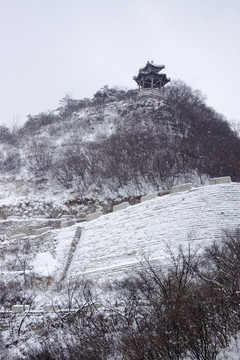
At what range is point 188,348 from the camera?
7.10 meters

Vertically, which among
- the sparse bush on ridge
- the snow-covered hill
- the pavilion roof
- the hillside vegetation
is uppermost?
the pavilion roof

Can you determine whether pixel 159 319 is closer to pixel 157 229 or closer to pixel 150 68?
pixel 157 229

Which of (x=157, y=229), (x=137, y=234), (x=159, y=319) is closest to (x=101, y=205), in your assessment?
(x=137, y=234)

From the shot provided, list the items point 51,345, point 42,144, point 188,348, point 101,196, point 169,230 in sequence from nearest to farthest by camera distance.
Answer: point 188,348 < point 51,345 < point 169,230 < point 101,196 < point 42,144

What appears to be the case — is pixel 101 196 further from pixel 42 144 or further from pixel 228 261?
pixel 228 261

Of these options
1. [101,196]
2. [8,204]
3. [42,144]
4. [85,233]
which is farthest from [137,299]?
[42,144]

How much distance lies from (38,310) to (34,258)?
5570mm

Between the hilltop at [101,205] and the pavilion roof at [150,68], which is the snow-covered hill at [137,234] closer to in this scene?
the hilltop at [101,205]

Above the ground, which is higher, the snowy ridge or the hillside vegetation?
the hillside vegetation

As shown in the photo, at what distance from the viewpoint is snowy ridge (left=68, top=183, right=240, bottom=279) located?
14.9 m

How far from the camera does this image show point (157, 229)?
16219 mm

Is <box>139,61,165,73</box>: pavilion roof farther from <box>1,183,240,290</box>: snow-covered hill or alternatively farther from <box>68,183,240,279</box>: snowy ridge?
<box>68,183,240,279</box>: snowy ridge

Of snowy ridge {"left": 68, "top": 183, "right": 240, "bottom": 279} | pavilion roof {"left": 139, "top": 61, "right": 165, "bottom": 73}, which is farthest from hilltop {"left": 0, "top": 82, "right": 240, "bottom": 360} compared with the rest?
pavilion roof {"left": 139, "top": 61, "right": 165, "bottom": 73}

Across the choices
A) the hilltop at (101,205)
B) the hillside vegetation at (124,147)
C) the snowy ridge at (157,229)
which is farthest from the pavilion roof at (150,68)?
the snowy ridge at (157,229)
